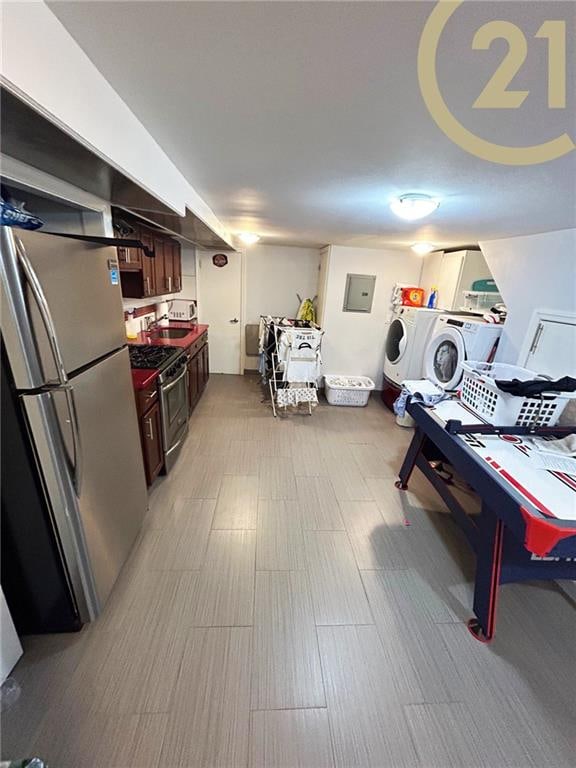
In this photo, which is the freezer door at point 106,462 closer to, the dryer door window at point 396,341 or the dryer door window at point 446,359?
the dryer door window at point 446,359

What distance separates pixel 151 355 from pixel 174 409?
1.76 ft

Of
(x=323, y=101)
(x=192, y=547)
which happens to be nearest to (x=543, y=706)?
(x=192, y=547)

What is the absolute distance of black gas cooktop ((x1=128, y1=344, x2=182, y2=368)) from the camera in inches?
98.1

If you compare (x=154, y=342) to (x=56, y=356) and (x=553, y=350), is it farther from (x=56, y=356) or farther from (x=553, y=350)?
(x=553, y=350)

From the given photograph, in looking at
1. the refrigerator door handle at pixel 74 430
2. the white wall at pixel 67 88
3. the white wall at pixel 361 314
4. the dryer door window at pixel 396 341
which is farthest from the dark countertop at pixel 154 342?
the dryer door window at pixel 396 341

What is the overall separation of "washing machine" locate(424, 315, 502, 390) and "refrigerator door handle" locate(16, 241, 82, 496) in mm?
2979

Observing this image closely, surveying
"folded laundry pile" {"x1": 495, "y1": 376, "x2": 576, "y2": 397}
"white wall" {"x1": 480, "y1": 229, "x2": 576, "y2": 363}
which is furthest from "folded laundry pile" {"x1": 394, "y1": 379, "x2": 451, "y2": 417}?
"white wall" {"x1": 480, "y1": 229, "x2": 576, "y2": 363}

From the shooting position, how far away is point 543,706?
4.16 feet

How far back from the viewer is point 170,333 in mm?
3924

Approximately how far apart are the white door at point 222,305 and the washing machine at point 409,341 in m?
2.56

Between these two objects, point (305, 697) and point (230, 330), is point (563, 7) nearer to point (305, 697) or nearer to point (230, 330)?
point (305, 697)

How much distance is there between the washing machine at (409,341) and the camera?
382 centimetres

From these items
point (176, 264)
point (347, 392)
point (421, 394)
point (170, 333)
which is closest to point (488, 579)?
point (421, 394)

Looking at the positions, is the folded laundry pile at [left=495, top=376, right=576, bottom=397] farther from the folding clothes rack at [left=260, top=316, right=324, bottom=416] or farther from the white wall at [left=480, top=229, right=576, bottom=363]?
the folding clothes rack at [left=260, top=316, right=324, bottom=416]
